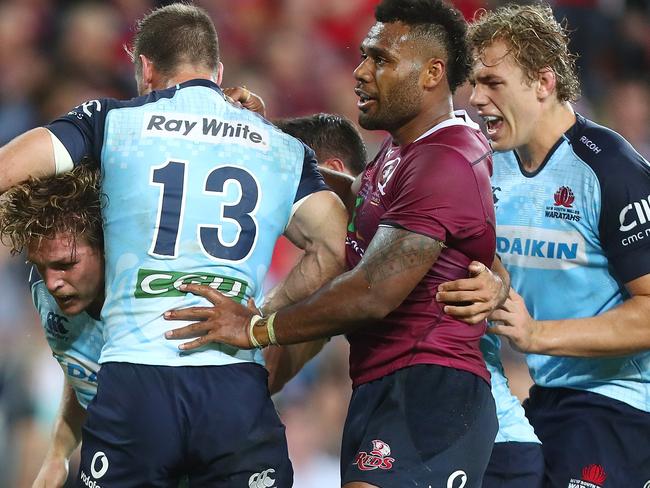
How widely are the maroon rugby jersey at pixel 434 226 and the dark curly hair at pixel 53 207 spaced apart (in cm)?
109

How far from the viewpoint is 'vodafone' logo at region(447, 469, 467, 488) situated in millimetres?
3471

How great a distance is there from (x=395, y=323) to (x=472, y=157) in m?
0.66

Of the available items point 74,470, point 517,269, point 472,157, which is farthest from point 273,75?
point 472,157

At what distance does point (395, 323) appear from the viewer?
3658mm

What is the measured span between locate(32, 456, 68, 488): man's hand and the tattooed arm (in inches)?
53.4

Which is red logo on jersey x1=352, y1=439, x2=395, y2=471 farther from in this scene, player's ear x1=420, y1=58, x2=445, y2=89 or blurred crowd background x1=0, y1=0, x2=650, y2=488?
blurred crowd background x1=0, y1=0, x2=650, y2=488

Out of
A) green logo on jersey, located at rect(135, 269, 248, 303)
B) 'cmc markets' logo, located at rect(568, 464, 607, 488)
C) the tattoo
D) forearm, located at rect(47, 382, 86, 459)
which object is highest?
the tattoo

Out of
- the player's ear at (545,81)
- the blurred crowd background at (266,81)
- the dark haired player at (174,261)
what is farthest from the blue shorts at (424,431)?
the blurred crowd background at (266,81)

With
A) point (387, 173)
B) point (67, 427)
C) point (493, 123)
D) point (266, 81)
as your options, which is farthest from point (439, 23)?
point (266, 81)

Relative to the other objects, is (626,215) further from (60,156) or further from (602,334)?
(60,156)

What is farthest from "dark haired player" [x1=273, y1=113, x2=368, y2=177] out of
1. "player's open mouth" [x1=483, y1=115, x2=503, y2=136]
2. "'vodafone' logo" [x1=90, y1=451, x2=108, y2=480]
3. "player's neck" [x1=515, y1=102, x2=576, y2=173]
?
"'vodafone' logo" [x1=90, y1=451, x2=108, y2=480]

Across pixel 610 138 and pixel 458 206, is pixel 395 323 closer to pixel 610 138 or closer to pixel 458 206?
pixel 458 206

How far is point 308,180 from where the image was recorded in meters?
4.04

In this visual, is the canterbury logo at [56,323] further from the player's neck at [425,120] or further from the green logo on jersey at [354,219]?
the player's neck at [425,120]
